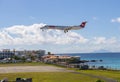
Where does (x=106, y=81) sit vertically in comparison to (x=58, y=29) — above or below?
below

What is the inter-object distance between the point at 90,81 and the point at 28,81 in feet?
85.0

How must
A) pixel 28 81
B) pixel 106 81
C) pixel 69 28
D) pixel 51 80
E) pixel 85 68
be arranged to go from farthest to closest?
pixel 85 68, pixel 69 28, pixel 51 80, pixel 106 81, pixel 28 81

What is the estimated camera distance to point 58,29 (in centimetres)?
8075

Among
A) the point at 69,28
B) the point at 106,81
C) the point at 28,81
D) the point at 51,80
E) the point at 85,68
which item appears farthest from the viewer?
the point at 85,68

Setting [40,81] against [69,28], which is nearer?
[40,81]

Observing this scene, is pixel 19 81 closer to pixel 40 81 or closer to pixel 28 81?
pixel 28 81

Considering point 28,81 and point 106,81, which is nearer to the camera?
point 28,81

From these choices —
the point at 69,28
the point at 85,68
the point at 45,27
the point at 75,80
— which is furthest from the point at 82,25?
the point at 85,68

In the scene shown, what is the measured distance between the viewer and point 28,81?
3747 cm

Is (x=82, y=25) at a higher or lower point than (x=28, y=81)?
higher

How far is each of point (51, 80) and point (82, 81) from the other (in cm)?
643

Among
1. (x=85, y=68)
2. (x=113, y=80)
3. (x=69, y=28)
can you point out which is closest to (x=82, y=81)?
(x=113, y=80)

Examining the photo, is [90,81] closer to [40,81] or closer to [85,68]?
[40,81]

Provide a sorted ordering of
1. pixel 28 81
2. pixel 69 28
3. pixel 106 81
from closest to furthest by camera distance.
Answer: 1. pixel 28 81
2. pixel 106 81
3. pixel 69 28
